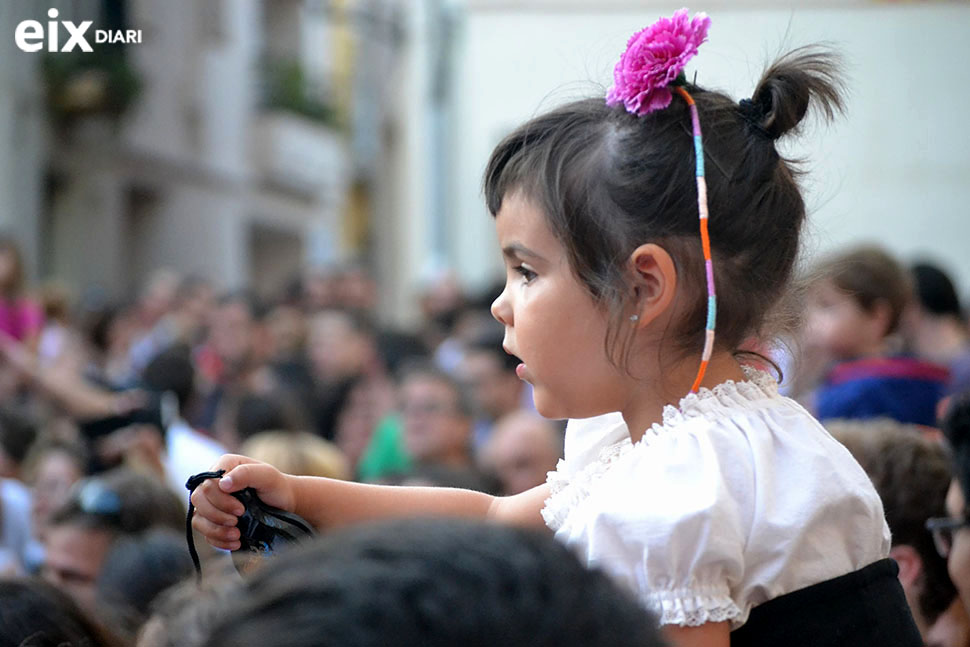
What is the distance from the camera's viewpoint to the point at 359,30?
24812mm

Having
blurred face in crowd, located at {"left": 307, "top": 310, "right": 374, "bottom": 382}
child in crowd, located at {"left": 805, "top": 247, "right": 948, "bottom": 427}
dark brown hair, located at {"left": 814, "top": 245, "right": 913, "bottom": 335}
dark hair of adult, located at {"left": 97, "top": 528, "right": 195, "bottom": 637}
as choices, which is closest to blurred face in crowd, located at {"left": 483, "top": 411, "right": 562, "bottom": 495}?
child in crowd, located at {"left": 805, "top": 247, "right": 948, "bottom": 427}

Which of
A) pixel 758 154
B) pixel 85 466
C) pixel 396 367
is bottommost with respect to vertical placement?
pixel 396 367

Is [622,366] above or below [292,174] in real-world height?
above

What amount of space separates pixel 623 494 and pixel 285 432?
4283 millimetres

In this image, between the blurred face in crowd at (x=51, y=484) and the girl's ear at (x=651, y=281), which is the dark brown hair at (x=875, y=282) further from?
the girl's ear at (x=651, y=281)

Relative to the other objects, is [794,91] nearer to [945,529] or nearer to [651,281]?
[651,281]

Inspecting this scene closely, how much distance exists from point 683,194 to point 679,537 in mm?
466

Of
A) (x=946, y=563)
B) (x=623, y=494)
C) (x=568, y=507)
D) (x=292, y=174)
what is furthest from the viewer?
(x=292, y=174)

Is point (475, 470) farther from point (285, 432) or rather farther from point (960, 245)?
point (960, 245)

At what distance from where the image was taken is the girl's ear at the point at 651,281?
1688 mm

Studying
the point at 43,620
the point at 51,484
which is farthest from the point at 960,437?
the point at 51,484

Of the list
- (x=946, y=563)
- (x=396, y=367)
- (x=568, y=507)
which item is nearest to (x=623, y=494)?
(x=568, y=507)

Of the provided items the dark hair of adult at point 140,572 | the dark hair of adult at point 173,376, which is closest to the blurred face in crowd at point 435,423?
the dark hair of adult at point 173,376

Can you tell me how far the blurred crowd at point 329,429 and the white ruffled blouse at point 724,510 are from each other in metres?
0.24
